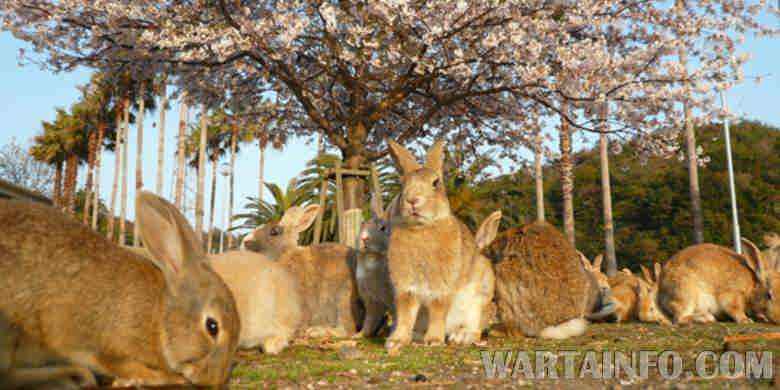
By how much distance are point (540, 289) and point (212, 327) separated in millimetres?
3797

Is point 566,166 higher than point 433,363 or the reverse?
higher

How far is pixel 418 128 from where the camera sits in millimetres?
10992

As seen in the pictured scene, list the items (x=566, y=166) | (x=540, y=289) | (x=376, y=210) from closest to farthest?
(x=540, y=289) < (x=376, y=210) < (x=566, y=166)

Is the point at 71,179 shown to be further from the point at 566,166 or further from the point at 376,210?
the point at 376,210

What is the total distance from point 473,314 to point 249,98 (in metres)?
8.06

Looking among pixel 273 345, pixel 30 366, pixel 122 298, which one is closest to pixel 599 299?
pixel 273 345

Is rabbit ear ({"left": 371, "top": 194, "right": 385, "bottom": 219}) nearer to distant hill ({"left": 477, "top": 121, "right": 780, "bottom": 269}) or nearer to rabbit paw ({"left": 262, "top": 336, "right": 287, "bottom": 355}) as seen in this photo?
rabbit paw ({"left": 262, "top": 336, "right": 287, "bottom": 355})

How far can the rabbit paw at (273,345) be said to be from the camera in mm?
4316

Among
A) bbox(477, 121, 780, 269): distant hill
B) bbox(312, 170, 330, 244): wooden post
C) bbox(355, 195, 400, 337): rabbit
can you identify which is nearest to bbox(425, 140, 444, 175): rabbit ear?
bbox(355, 195, 400, 337): rabbit

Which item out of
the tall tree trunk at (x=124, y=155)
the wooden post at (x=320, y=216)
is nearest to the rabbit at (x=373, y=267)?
the wooden post at (x=320, y=216)

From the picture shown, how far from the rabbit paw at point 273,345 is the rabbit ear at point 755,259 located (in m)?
5.45

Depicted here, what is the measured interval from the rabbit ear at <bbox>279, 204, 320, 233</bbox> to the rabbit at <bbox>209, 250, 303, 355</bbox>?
6.76ft

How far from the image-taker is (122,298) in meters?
2.03

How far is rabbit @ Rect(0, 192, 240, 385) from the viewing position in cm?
187
